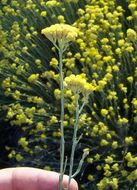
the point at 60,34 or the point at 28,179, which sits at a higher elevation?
the point at 60,34

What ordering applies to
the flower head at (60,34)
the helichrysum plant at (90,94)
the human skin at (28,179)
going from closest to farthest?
1. the flower head at (60,34)
2. the human skin at (28,179)
3. the helichrysum plant at (90,94)

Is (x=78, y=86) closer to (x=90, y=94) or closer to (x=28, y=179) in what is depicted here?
(x=28, y=179)

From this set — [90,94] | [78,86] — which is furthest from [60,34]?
[90,94]

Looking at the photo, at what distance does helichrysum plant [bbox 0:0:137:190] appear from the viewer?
2.20 metres

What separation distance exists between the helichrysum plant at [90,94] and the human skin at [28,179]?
0.81 meters

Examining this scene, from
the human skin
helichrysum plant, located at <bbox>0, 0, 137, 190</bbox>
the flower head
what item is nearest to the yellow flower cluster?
the flower head

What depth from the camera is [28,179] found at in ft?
4.01

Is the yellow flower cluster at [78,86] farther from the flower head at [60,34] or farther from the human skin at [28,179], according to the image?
the human skin at [28,179]

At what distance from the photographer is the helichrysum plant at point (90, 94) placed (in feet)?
7.21

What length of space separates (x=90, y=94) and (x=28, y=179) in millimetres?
1160

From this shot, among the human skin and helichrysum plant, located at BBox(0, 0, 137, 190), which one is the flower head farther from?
helichrysum plant, located at BBox(0, 0, 137, 190)

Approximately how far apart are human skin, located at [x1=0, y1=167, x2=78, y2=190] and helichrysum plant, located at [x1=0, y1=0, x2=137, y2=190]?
32.0 inches

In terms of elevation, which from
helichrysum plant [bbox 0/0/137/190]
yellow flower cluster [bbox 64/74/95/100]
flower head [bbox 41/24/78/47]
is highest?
flower head [bbox 41/24/78/47]

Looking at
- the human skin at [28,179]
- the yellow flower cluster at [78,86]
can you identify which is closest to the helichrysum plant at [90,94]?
the human skin at [28,179]
